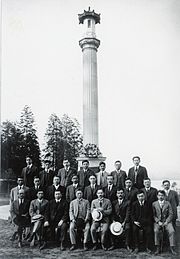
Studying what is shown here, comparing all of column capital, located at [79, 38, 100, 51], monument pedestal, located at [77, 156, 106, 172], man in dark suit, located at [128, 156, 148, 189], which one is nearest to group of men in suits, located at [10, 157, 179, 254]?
man in dark suit, located at [128, 156, 148, 189]

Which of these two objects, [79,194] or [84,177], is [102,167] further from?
[79,194]

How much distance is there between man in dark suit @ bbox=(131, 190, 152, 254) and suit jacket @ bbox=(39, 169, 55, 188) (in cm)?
112

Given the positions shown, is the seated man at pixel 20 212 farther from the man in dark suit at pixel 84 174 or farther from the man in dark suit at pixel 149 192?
the man in dark suit at pixel 149 192

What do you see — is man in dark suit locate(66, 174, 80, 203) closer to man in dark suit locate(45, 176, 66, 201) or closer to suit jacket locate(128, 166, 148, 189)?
man in dark suit locate(45, 176, 66, 201)

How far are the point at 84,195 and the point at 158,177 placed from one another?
3.16 feet

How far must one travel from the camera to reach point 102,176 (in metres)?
3.96

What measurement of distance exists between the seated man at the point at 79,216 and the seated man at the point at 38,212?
35 centimetres

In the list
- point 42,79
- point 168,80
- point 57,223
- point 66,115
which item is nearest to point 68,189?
point 57,223

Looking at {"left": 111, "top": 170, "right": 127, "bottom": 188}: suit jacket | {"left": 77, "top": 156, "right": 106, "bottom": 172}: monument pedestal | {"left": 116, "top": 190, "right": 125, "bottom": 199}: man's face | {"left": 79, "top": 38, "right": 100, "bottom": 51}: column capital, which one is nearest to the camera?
{"left": 116, "top": 190, "right": 125, "bottom": 199}: man's face

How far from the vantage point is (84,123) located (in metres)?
4.60

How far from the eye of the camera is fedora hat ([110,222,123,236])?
3.53 m

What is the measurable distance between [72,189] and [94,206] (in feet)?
1.22

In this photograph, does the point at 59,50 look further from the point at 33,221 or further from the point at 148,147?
the point at 33,221

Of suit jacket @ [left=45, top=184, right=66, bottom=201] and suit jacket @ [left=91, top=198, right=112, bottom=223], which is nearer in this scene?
suit jacket @ [left=91, top=198, right=112, bottom=223]
